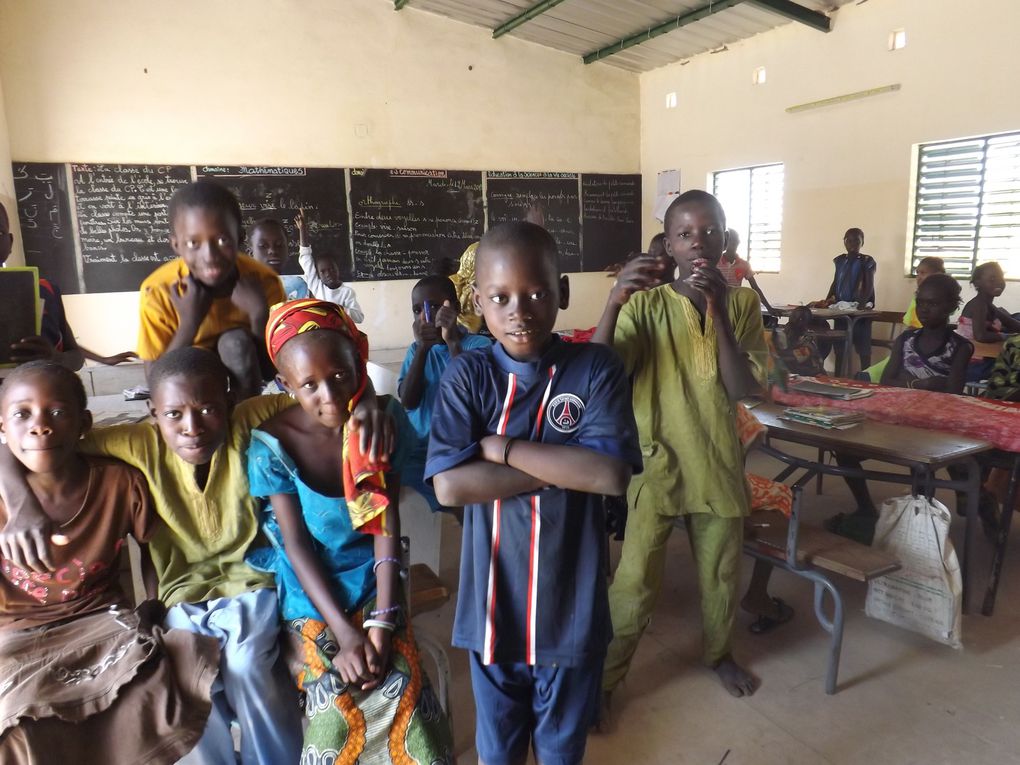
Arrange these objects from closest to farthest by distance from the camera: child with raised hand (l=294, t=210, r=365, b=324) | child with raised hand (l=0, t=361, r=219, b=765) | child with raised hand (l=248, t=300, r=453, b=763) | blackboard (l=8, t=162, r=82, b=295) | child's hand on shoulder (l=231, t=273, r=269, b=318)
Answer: child with raised hand (l=0, t=361, r=219, b=765) < child with raised hand (l=248, t=300, r=453, b=763) < child's hand on shoulder (l=231, t=273, r=269, b=318) < child with raised hand (l=294, t=210, r=365, b=324) < blackboard (l=8, t=162, r=82, b=295)

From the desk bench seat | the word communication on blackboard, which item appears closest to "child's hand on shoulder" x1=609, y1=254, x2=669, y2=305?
the desk bench seat

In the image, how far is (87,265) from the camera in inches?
242

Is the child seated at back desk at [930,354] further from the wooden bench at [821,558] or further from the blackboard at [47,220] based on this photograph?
the blackboard at [47,220]

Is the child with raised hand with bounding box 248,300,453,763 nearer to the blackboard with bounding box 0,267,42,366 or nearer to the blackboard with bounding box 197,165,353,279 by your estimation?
the blackboard with bounding box 0,267,42,366

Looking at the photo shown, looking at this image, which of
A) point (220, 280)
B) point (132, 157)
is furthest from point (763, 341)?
point (132, 157)

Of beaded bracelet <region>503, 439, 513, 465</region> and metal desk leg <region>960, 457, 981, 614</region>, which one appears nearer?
beaded bracelet <region>503, 439, 513, 465</region>

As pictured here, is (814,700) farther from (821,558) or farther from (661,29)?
(661,29)

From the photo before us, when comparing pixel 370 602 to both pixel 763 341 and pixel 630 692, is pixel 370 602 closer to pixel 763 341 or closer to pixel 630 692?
pixel 630 692

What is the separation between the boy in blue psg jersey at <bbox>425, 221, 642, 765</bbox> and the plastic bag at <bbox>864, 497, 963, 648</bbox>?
161 centimetres

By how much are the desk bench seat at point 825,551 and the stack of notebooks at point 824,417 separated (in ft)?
1.65

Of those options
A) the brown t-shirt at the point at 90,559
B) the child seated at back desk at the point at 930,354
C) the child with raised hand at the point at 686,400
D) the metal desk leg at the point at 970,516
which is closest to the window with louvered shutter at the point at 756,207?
the child seated at back desk at the point at 930,354

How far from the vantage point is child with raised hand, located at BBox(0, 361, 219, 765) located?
1.22 metres

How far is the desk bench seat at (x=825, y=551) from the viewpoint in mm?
2172

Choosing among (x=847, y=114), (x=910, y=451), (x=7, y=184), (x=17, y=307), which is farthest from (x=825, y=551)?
(x=7, y=184)
